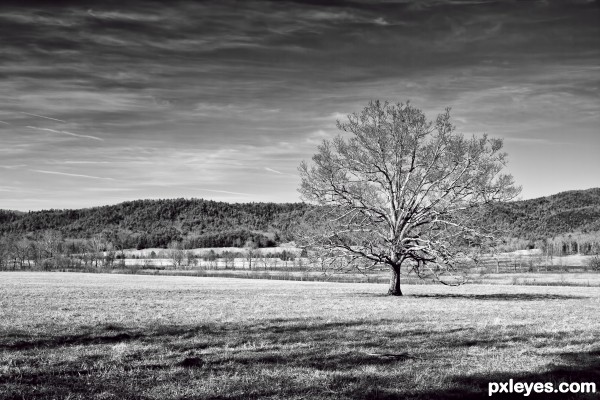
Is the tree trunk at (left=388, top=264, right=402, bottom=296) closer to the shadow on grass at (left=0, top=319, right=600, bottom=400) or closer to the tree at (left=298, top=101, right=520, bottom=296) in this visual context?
the tree at (left=298, top=101, right=520, bottom=296)

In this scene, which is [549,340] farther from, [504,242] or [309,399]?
[504,242]

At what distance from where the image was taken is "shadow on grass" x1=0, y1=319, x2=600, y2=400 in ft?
26.7

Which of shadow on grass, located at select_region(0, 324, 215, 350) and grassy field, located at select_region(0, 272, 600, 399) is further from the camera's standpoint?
shadow on grass, located at select_region(0, 324, 215, 350)

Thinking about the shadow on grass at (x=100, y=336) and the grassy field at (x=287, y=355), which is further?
the shadow on grass at (x=100, y=336)

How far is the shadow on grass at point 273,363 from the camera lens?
814 cm

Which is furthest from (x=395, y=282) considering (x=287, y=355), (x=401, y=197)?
(x=287, y=355)

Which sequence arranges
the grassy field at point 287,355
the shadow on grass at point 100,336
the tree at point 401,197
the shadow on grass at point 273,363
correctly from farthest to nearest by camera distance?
the tree at point 401,197 → the shadow on grass at point 100,336 → the grassy field at point 287,355 → the shadow on grass at point 273,363

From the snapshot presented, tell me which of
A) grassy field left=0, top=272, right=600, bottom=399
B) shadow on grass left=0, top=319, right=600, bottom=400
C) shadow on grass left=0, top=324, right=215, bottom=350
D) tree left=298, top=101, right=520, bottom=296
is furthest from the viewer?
tree left=298, top=101, right=520, bottom=296

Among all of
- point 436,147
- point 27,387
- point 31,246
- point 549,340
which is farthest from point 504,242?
point 31,246

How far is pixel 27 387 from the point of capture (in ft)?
27.1

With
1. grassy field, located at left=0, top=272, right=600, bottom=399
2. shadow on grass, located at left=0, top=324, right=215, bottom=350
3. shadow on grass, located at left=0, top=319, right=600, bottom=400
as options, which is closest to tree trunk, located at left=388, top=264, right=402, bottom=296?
grassy field, located at left=0, top=272, right=600, bottom=399

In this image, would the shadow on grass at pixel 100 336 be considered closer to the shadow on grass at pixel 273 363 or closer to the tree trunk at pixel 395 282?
the shadow on grass at pixel 273 363

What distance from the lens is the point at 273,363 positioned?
10164 mm

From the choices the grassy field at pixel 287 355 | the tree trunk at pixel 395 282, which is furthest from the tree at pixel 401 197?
the grassy field at pixel 287 355
